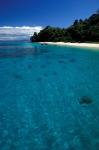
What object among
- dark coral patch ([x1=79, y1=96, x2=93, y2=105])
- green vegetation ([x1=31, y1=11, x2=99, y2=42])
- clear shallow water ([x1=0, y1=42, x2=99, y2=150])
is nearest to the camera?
clear shallow water ([x1=0, y1=42, x2=99, y2=150])

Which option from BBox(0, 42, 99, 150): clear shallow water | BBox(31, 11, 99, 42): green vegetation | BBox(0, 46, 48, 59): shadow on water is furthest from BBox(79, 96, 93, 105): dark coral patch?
BBox(31, 11, 99, 42): green vegetation

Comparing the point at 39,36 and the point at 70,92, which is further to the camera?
the point at 39,36

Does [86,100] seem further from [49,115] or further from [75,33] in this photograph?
[75,33]

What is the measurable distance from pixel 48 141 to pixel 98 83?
15.1m

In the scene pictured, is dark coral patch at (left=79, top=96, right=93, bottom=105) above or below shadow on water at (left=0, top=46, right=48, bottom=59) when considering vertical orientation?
above

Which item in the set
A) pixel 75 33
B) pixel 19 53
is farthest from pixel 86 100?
pixel 75 33

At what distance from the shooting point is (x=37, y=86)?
86.9ft

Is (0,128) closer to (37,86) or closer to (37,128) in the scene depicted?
(37,128)

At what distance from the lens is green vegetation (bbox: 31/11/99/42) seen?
105 metres

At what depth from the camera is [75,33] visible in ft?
391

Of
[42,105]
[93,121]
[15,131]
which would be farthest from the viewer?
[42,105]

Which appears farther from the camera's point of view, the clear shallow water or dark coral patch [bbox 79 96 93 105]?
dark coral patch [bbox 79 96 93 105]

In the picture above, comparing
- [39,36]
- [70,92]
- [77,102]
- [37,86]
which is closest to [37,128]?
[77,102]

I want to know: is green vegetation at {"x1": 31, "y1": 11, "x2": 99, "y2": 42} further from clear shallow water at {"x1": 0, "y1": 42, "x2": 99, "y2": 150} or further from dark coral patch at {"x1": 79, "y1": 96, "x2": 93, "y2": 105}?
dark coral patch at {"x1": 79, "y1": 96, "x2": 93, "y2": 105}
